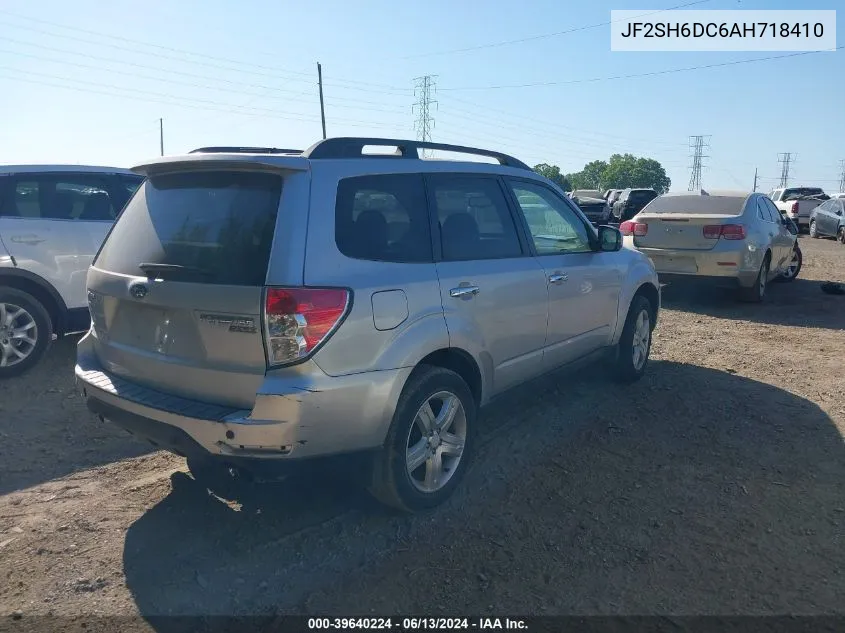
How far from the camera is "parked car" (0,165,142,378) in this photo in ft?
19.1

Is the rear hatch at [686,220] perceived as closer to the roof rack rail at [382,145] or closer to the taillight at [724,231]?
the taillight at [724,231]

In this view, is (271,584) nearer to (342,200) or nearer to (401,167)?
(342,200)

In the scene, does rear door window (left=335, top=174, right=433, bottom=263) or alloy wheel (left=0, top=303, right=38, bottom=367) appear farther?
alloy wheel (left=0, top=303, right=38, bottom=367)

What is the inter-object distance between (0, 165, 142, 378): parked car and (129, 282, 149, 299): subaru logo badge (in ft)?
10.2

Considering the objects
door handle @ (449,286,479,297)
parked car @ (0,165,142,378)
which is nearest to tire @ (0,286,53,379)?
parked car @ (0,165,142,378)

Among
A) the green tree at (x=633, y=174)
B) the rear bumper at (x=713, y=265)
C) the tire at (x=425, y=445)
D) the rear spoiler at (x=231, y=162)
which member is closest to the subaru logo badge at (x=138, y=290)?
the rear spoiler at (x=231, y=162)

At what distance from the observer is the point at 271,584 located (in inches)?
117

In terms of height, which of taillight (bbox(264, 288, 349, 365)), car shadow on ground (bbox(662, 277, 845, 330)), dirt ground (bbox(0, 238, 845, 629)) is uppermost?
taillight (bbox(264, 288, 349, 365))

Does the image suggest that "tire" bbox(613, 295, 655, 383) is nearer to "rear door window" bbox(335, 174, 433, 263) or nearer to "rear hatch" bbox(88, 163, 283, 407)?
"rear door window" bbox(335, 174, 433, 263)

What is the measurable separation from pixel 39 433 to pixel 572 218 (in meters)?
4.10

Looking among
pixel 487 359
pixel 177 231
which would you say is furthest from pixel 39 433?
pixel 487 359

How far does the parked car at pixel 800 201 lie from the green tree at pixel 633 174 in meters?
86.9

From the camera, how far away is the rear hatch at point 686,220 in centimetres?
926

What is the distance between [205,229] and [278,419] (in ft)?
3.21
